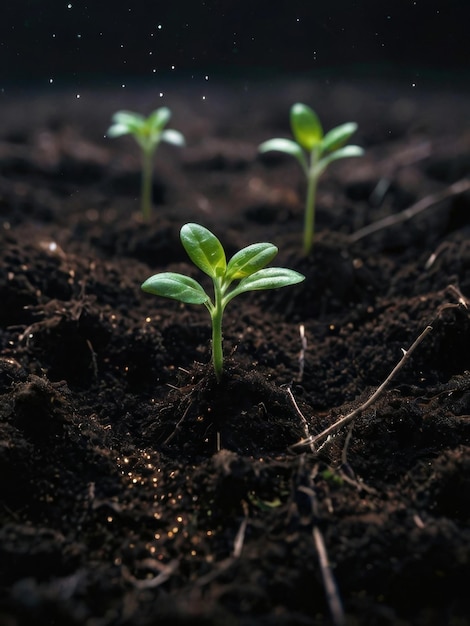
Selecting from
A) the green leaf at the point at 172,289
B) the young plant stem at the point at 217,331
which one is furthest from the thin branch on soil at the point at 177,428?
the green leaf at the point at 172,289

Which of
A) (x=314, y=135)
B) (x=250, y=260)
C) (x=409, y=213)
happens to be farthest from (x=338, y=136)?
(x=250, y=260)

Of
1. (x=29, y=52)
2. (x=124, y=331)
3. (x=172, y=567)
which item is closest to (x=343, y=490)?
(x=172, y=567)

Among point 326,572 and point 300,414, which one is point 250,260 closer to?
point 300,414

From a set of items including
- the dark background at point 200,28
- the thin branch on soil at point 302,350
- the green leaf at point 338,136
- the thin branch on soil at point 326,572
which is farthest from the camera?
the dark background at point 200,28

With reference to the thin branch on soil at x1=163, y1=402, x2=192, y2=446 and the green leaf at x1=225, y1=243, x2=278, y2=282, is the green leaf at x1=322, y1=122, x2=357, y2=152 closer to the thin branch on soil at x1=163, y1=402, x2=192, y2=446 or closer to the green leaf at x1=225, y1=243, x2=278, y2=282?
the green leaf at x1=225, y1=243, x2=278, y2=282

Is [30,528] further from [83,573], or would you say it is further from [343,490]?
[343,490]

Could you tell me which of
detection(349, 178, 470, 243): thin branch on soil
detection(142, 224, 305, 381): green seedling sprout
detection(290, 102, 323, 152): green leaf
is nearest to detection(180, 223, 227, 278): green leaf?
detection(142, 224, 305, 381): green seedling sprout

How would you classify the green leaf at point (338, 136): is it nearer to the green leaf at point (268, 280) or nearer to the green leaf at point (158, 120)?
the green leaf at point (158, 120)
